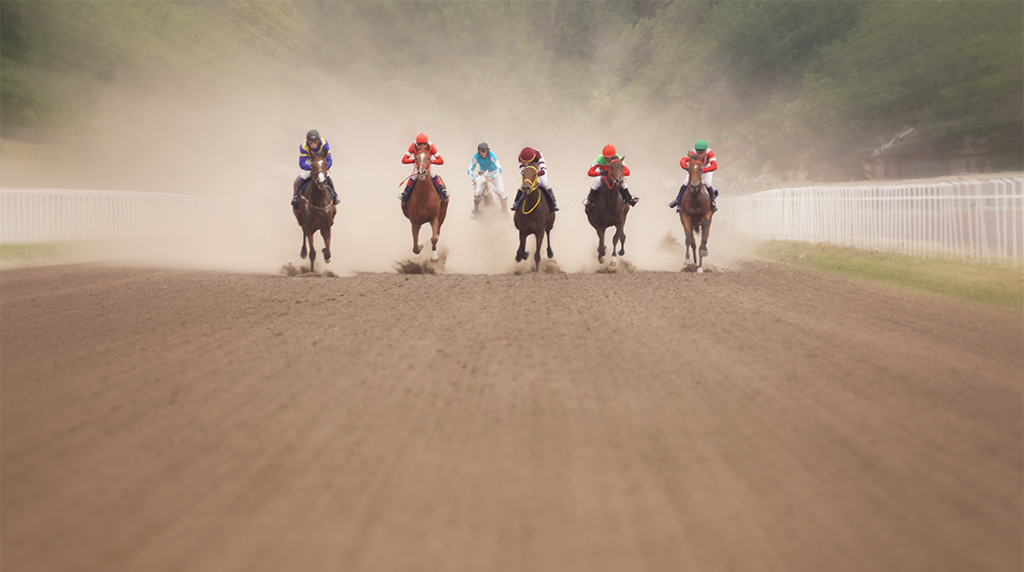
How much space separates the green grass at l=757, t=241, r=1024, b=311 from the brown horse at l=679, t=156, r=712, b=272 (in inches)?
120

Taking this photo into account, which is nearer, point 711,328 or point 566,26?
point 711,328

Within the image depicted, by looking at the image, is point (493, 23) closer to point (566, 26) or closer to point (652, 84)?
point (566, 26)

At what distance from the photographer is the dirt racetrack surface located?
10.1ft

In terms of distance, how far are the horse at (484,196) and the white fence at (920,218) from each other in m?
9.22

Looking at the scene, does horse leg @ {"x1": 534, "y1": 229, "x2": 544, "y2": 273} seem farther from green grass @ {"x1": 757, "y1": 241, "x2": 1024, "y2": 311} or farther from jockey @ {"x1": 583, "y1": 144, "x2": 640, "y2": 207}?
green grass @ {"x1": 757, "y1": 241, "x2": 1024, "y2": 311}

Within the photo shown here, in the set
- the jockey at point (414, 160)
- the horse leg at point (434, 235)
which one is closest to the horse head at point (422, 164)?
the jockey at point (414, 160)

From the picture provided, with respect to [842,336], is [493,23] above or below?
above

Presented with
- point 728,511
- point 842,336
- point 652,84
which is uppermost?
point 652,84

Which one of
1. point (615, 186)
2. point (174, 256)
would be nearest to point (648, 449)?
point (615, 186)

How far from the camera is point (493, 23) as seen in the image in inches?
2299

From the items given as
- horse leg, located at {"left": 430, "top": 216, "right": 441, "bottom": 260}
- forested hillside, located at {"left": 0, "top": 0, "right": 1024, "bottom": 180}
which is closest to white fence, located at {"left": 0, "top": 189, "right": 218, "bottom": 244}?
forested hillside, located at {"left": 0, "top": 0, "right": 1024, "bottom": 180}

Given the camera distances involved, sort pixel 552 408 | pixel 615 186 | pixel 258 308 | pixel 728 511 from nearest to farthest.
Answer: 1. pixel 728 511
2. pixel 552 408
3. pixel 258 308
4. pixel 615 186

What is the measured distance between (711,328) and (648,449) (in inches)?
162

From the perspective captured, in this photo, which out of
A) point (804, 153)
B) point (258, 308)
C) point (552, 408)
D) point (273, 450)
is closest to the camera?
point (273, 450)
